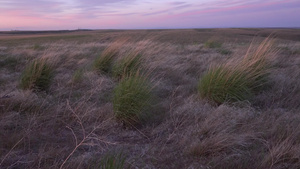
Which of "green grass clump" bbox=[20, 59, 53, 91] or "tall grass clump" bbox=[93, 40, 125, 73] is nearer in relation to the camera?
"green grass clump" bbox=[20, 59, 53, 91]

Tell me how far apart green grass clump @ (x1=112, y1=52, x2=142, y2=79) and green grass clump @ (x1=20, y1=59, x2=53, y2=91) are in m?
1.42

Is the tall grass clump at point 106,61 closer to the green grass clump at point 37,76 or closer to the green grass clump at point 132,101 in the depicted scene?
the green grass clump at point 37,76

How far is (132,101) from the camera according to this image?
13.7 feet

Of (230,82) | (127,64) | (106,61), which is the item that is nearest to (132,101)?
(230,82)

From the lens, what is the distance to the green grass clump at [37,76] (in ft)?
18.2

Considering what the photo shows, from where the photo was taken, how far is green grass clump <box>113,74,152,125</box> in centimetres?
407

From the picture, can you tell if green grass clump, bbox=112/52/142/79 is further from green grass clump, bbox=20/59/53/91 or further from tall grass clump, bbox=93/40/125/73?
green grass clump, bbox=20/59/53/91

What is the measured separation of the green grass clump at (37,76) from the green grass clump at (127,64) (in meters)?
1.42

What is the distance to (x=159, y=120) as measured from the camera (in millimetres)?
4230

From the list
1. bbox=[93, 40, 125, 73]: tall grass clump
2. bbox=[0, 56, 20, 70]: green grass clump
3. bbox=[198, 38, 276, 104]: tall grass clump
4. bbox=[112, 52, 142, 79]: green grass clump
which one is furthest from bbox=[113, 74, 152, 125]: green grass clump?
bbox=[0, 56, 20, 70]: green grass clump

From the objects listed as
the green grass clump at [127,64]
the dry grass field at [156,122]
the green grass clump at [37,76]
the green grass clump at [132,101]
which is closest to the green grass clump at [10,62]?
the dry grass field at [156,122]

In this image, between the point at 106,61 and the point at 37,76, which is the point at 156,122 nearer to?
the point at 37,76

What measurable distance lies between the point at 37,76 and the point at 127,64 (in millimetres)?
1863

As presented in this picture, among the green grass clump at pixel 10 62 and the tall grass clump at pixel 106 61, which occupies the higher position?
the tall grass clump at pixel 106 61
